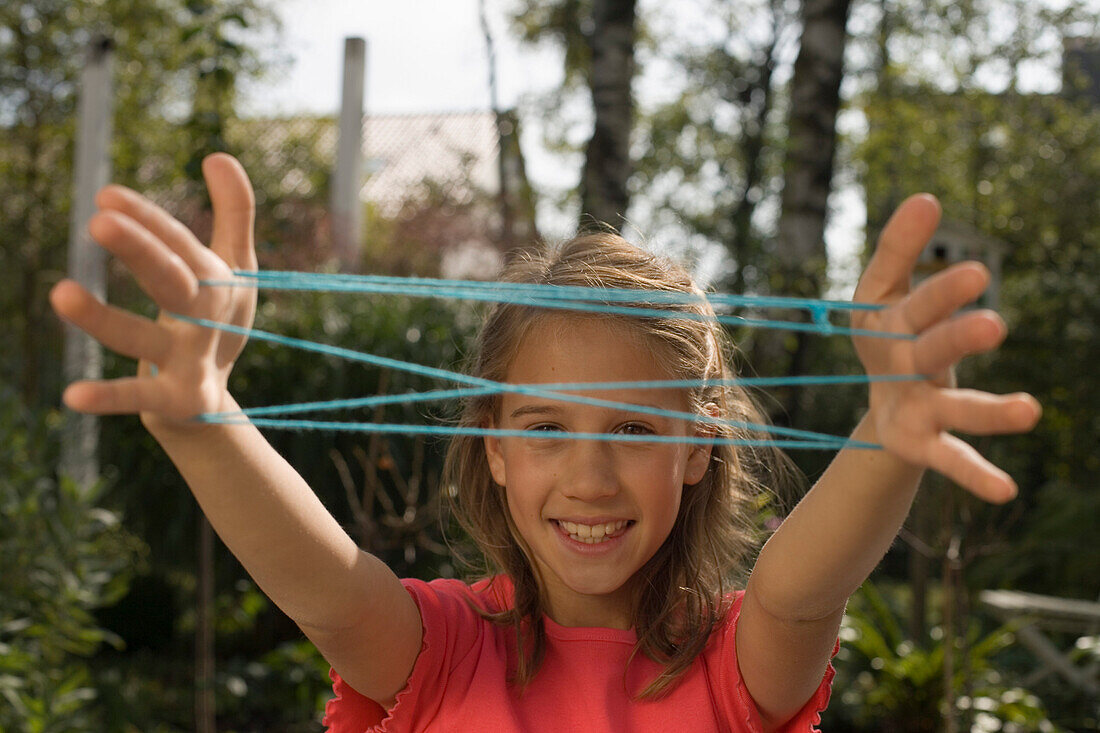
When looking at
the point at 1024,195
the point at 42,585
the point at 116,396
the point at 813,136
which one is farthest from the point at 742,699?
the point at 1024,195

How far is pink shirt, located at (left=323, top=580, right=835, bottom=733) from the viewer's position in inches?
Result: 61.7

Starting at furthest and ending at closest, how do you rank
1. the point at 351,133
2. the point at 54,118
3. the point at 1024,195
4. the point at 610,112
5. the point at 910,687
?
the point at 1024,195
the point at 351,133
the point at 54,118
the point at 610,112
the point at 910,687

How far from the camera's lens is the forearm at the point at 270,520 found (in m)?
1.16

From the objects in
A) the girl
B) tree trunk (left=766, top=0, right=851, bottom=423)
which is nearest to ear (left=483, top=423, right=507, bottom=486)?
the girl

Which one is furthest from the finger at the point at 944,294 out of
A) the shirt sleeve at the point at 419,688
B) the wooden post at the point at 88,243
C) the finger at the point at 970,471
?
the wooden post at the point at 88,243

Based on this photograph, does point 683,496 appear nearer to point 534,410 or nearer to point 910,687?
point 534,410

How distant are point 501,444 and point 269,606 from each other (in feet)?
12.7

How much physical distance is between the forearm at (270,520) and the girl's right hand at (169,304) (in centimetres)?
5

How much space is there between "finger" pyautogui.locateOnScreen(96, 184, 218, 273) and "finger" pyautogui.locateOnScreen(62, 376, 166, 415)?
0.12 m

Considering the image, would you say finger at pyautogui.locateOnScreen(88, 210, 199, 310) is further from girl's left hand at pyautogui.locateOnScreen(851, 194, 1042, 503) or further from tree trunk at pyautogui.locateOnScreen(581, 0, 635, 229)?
tree trunk at pyautogui.locateOnScreen(581, 0, 635, 229)

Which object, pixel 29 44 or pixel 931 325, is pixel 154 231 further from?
pixel 29 44

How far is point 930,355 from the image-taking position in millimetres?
999

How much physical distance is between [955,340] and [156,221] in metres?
0.74

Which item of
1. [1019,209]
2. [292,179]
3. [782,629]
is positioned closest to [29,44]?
[292,179]
